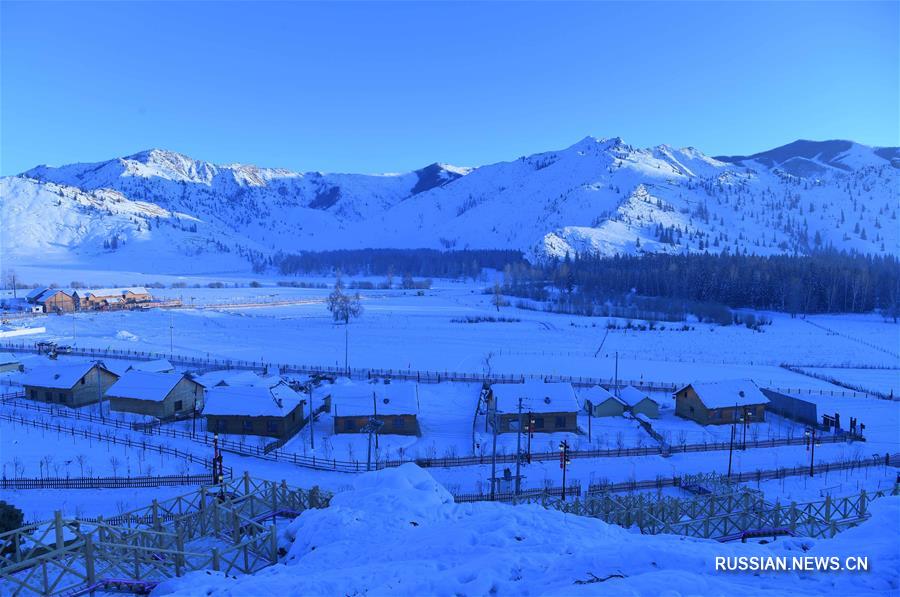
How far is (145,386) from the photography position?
36094 mm

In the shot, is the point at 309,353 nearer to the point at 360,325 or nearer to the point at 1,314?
the point at 360,325

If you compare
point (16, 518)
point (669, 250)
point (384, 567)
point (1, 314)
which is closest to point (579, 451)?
point (384, 567)

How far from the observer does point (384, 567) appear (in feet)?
36.1

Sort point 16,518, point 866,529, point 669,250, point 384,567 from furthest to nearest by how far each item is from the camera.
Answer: point 669,250 → point 16,518 → point 866,529 → point 384,567

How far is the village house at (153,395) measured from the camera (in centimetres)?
3550

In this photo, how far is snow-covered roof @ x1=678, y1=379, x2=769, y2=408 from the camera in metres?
36.0

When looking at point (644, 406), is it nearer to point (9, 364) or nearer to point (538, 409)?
point (538, 409)

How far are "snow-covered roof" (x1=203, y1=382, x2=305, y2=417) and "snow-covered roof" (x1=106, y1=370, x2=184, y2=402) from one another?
327 centimetres

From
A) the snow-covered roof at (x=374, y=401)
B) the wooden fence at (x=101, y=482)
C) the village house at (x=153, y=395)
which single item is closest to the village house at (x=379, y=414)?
the snow-covered roof at (x=374, y=401)

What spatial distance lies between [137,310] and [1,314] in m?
19.8

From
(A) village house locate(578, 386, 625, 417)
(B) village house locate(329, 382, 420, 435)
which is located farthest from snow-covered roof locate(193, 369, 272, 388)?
(A) village house locate(578, 386, 625, 417)

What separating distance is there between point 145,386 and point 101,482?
1286 cm

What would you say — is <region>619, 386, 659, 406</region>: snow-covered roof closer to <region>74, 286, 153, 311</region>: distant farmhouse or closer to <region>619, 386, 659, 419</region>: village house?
<region>619, 386, 659, 419</region>: village house

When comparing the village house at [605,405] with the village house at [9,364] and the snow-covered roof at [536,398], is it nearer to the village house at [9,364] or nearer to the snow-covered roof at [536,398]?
the snow-covered roof at [536,398]
